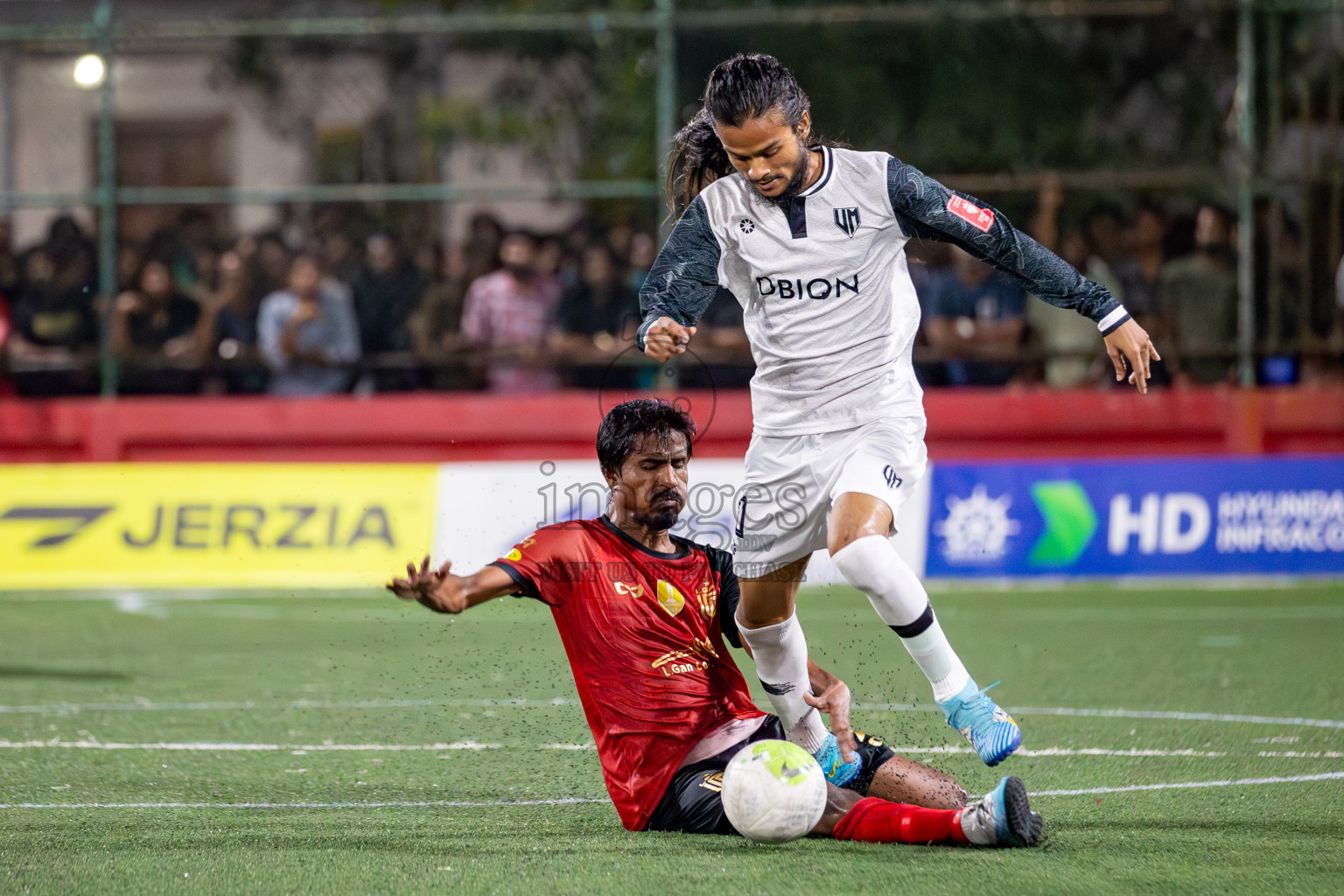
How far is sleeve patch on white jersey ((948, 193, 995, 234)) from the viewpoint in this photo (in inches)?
196

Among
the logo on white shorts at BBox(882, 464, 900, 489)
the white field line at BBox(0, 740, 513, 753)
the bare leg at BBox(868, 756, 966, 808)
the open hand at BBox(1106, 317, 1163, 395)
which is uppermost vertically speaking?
Result: the open hand at BBox(1106, 317, 1163, 395)

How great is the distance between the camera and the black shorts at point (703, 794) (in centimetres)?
482

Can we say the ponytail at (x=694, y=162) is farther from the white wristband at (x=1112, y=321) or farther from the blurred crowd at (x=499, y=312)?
the blurred crowd at (x=499, y=312)

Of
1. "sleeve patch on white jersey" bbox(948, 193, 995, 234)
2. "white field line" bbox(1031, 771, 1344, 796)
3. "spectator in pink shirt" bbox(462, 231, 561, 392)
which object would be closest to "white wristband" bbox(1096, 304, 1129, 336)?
"sleeve patch on white jersey" bbox(948, 193, 995, 234)

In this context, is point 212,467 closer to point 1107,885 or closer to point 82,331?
point 82,331

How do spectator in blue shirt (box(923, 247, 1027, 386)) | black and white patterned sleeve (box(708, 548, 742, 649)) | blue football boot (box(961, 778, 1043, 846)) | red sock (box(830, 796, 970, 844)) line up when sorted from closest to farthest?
1. blue football boot (box(961, 778, 1043, 846))
2. red sock (box(830, 796, 970, 844))
3. black and white patterned sleeve (box(708, 548, 742, 649))
4. spectator in blue shirt (box(923, 247, 1027, 386))

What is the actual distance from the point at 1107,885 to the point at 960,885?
1.16 ft

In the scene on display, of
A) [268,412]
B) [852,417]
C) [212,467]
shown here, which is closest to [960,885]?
[852,417]

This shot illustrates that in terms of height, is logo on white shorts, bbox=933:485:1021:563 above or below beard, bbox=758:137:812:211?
below

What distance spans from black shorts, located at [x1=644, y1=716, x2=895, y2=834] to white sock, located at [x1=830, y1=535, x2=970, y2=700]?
1.07 ft

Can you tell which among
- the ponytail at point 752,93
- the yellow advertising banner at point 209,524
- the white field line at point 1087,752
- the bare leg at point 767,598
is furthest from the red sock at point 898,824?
the yellow advertising banner at point 209,524

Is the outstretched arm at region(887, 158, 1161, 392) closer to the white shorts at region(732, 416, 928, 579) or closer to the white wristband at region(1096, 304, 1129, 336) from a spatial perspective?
the white wristband at region(1096, 304, 1129, 336)

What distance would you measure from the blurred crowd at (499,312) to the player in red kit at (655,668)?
295 inches

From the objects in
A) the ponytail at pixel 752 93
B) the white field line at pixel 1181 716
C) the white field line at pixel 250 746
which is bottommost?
the white field line at pixel 250 746
